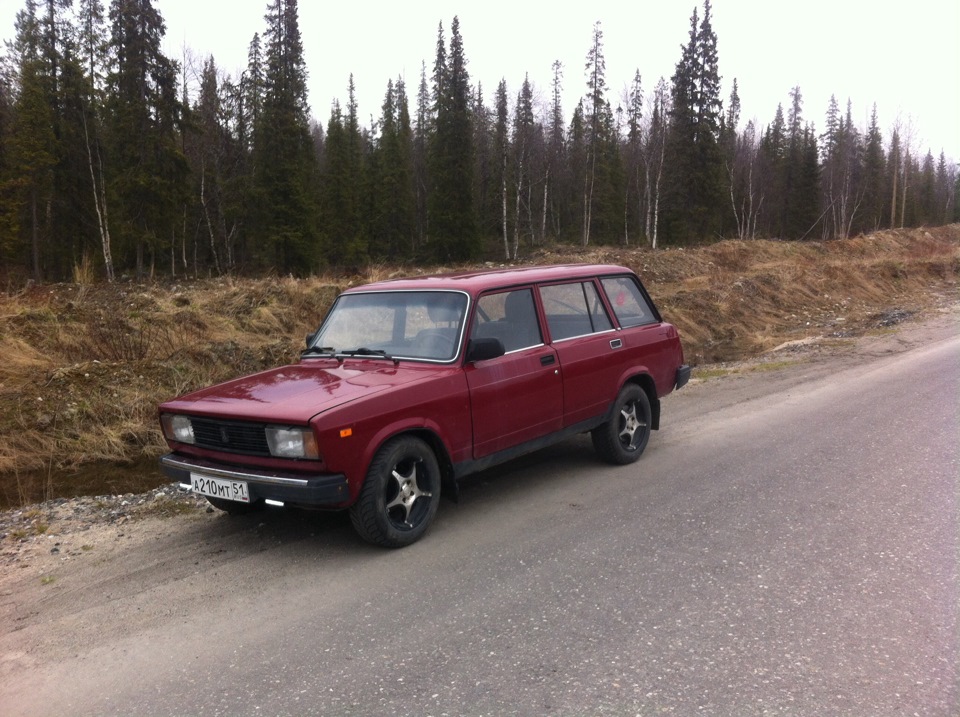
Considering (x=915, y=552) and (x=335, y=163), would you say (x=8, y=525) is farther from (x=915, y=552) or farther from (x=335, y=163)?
(x=335, y=163)

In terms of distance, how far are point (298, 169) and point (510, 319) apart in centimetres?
3331

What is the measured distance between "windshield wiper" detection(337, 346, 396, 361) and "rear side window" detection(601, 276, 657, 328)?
8.12ft

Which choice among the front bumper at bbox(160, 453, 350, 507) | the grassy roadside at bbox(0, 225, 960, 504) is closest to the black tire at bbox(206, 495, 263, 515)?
the front bumper at bbox(160, 453, 350, 507)

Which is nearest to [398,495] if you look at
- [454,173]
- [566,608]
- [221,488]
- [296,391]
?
[296,391]

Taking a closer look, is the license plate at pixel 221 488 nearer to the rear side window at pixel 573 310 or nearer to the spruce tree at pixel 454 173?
the rear side window at pixel 573 310

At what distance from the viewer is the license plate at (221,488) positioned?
14.9ft

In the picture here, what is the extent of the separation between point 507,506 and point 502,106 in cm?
A: 4980

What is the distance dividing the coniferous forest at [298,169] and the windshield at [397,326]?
15.1m

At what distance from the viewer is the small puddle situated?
745 centimetres

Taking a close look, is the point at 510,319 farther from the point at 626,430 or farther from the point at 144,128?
the point at 144,128

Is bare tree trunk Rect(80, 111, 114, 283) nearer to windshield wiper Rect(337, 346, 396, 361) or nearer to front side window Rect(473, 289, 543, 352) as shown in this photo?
windshield wiper Rect(337, 346, 396, 361)

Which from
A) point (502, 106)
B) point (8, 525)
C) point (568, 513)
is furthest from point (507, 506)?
point (502, 106)

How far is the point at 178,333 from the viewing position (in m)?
12.2

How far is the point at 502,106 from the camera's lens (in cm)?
5131
